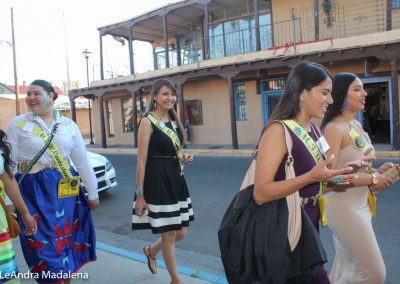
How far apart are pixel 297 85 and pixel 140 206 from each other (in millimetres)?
1799

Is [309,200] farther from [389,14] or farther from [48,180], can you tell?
[389,14]

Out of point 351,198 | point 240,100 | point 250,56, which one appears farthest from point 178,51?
point 351,198

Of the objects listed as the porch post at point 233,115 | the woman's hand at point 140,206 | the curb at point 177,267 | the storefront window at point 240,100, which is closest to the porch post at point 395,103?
the porch post at point 233,115

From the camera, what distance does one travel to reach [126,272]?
12.9ft

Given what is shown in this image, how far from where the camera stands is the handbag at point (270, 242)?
1957 millimetres

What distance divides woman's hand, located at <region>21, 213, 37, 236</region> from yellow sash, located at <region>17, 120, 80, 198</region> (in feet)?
0.96

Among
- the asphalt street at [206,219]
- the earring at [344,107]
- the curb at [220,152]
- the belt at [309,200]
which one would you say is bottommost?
the asphalt street at [206,219]

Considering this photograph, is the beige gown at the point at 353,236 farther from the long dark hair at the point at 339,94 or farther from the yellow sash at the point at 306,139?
the yellow sash at the point at 306,139

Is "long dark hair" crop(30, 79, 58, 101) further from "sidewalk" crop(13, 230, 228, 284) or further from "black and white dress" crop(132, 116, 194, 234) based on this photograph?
"sidewalk" crop(13, 230, 228, 284)

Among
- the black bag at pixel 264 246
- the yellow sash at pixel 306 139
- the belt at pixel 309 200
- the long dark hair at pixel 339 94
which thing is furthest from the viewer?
the long dark hair at pixel 339 94

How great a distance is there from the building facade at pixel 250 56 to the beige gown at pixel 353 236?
1021 cm

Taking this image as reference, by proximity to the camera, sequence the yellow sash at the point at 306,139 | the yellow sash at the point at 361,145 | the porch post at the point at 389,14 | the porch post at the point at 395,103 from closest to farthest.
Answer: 1. the yellow sash at the point at 306,139
2. the yellow sash at the point at 361,145
3. the porch post at the point at 395,103
4. the porch post at the point at 389,14

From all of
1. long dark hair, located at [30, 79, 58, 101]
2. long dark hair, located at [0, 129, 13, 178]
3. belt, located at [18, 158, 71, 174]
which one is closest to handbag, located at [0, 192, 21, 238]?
long dark hair, located at [0, 129, 13, 178]

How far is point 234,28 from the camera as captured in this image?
60.6ft
